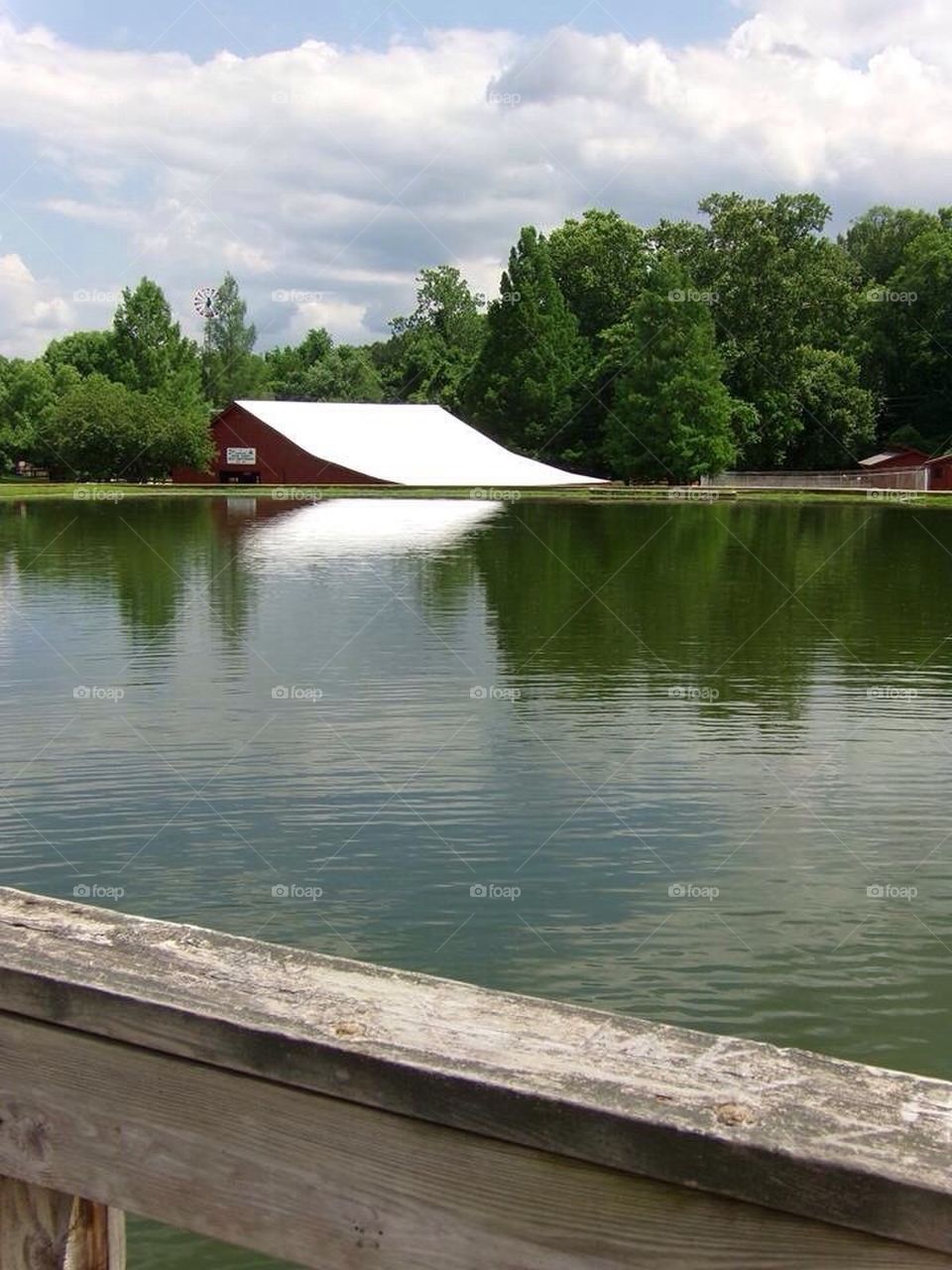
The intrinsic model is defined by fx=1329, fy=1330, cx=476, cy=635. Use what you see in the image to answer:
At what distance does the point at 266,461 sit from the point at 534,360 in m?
16.3

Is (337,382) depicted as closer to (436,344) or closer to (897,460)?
(436,344)

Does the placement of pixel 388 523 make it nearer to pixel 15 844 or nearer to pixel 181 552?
pixel 181 552

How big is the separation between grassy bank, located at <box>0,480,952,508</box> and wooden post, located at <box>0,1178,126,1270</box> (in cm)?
5926

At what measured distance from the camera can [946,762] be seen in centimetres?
1180

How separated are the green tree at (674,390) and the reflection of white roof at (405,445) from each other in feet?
12.6

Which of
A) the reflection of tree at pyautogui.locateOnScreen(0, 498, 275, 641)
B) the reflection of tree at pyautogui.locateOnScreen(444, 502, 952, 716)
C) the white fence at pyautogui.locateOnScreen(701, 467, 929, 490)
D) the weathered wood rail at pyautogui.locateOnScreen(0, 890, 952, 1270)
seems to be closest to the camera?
the weathered wood rail at pyautogui.locateOnScreen(0, 890, 952, 1270)

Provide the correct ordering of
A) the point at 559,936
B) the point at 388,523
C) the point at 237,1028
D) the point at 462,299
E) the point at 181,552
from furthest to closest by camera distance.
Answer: the point at 462,299 → the point at 388,523 → the point at 181,552 → the point at 559,936 → the point at 237,1028

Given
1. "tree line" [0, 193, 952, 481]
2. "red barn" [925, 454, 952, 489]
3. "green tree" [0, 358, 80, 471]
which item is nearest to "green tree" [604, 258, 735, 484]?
"tree line" [0, 193, 952, 481]

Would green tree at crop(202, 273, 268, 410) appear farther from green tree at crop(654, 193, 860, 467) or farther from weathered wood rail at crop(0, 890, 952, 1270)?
weathered wood rail at crop(0, 890, 952, 1270)

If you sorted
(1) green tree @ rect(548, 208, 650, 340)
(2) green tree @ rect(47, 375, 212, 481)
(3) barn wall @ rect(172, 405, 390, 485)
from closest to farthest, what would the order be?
(2) green tree @ rect(47, 375, 212, 481) → (3) barn wall @ rect(172, 405, 390, 485) → (1) green tree @ rect(548, 208, 650, 340)

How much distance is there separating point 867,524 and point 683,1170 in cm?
4722

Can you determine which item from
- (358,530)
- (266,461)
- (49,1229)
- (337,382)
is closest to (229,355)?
(337,382)

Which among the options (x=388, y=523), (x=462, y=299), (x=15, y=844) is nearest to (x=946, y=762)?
(x=15, y=844)

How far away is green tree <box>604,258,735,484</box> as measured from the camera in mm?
67062
